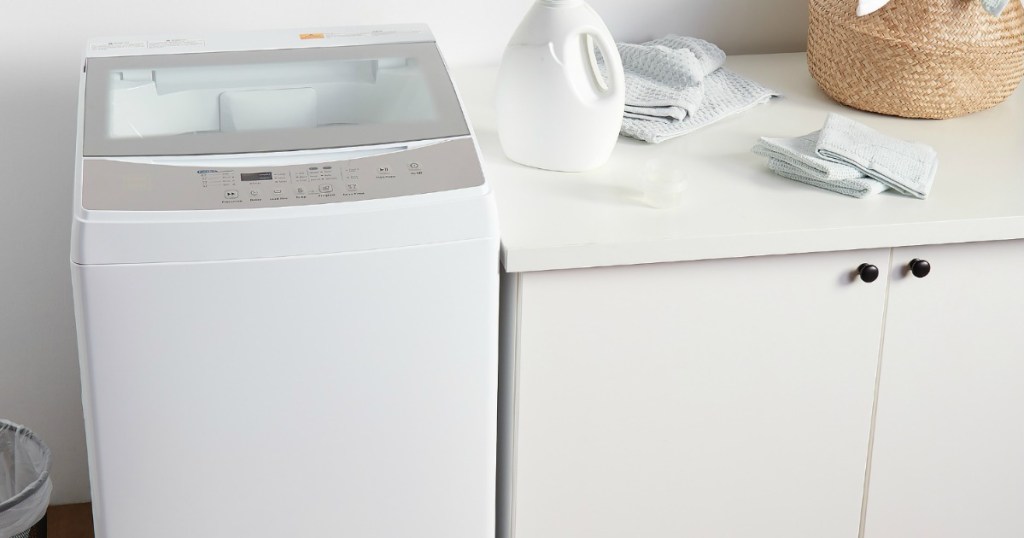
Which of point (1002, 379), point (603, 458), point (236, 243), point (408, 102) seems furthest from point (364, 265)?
point (1002, 379)

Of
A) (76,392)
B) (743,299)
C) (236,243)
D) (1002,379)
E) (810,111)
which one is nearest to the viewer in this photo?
(236,243)

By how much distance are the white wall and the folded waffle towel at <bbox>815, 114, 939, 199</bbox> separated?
21.4 inches

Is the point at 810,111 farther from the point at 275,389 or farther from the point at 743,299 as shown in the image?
the point at 275,389

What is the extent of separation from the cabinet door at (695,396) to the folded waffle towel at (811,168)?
10 cm

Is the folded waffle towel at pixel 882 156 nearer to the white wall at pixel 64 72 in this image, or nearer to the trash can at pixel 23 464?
the white wall at pixel 64 72

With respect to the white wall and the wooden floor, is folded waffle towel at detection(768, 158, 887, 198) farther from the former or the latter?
the wooden floor

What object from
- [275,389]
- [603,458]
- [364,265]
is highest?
[364,265]

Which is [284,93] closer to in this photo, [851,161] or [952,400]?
[851,161]

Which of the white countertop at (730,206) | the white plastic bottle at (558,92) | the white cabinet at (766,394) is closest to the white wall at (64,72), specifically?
the white countertop at (730,206)

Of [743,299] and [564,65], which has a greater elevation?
[564,65]

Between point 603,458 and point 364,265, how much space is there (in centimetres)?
44

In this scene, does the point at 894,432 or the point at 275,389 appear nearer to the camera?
the point at 275,389

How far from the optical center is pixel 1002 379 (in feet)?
4.99

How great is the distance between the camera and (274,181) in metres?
1.21
